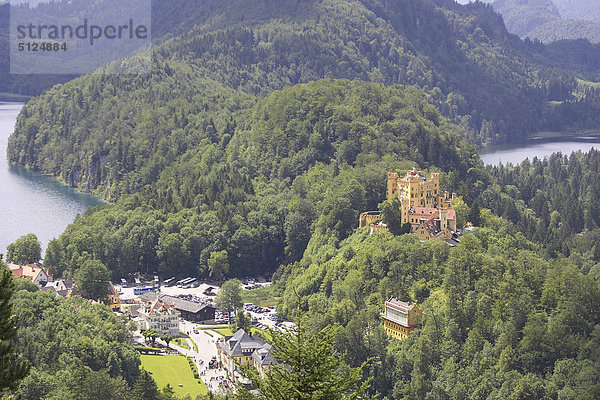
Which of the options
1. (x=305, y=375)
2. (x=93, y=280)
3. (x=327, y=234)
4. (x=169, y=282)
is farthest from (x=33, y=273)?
(x=305, y=375)

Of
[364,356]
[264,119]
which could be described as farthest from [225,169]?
[364,356]

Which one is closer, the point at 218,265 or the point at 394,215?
the point at 394,215

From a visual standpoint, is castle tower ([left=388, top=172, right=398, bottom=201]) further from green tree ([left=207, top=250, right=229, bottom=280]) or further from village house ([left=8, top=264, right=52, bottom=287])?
village house ([left=8, top=264, right=52, bottom=287])

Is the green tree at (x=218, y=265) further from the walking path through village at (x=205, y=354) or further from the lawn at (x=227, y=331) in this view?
the lawn at (x=227, y=331)

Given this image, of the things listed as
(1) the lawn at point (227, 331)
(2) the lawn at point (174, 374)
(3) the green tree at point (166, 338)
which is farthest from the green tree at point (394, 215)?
(2) the lawn at point (174, 374)

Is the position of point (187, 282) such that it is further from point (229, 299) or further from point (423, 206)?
point (423, 206)

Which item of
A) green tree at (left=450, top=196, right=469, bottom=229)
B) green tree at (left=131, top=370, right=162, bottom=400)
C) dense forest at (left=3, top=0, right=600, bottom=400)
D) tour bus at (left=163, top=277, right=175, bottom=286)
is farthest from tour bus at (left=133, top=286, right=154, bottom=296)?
green tree at (left=131, top=370, right=162, bottom=400)

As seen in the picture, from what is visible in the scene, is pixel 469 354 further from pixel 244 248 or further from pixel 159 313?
pixel 244 248
